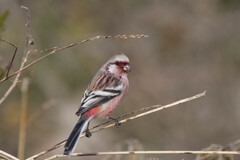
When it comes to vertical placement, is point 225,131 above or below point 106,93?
above

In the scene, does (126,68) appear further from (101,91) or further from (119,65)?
(101,91)

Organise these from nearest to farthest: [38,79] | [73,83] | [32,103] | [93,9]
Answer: [38,79] < [32,103] < [73,83] < [93,9]

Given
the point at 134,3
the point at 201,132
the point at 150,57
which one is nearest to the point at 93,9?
the point at 134,3

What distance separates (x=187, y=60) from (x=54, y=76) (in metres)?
3.39

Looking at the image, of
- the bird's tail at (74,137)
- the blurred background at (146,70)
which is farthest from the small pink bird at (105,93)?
the blurred background at (146,70)

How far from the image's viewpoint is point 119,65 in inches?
179

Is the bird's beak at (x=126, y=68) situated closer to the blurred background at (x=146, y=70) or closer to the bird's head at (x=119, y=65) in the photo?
the bird's head at (x=119, y=65)

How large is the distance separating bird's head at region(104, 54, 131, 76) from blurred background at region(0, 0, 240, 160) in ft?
8.78

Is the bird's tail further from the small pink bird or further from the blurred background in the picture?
the blurred background

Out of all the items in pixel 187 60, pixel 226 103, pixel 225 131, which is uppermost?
pixel 187 60

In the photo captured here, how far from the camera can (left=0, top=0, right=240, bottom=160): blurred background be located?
7.70m

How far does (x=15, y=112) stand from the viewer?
25.9 feet

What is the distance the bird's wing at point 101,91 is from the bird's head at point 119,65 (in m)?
0.07

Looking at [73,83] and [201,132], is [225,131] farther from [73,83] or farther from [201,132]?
[73,83]
